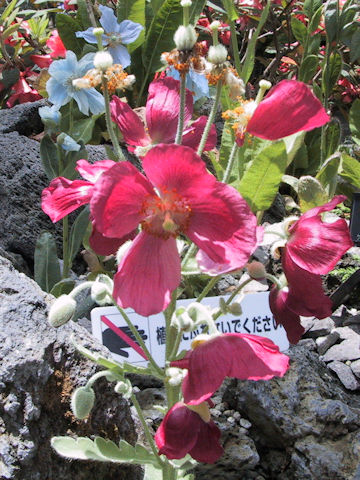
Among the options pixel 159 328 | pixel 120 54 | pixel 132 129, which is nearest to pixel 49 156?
pixel 120 54

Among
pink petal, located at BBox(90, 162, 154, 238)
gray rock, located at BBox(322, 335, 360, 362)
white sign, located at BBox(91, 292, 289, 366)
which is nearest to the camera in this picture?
pink petal, located at BBox(90, 162, 154, 238)

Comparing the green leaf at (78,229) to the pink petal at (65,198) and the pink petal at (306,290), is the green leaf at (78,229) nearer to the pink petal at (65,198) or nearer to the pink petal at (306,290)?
the pink petal at (65,198)

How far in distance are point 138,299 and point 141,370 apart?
0.22 m

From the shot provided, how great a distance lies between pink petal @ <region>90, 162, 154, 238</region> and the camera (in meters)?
0.74

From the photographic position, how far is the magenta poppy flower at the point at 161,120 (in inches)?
38.1

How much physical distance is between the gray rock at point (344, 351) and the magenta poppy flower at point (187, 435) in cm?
96

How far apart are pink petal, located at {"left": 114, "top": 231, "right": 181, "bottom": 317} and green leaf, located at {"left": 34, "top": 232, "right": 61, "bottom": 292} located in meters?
0.85

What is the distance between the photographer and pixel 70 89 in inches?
66.2

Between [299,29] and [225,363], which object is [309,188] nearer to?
[225,363]

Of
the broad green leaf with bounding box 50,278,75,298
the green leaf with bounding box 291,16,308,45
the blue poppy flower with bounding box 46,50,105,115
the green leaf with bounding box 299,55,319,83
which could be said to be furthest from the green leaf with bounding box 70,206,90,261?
the green leaf with bounding box 291,16,308,45

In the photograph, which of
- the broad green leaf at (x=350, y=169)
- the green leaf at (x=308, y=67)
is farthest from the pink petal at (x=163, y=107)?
the green leaf at (x=308, y=67)

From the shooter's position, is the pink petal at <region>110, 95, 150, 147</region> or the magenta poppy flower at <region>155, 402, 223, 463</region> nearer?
the magenta poppy flower at <region>155, 402, 223, 463</region>

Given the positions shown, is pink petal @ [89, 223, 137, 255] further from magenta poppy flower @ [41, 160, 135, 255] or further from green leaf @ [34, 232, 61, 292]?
green leaf @ [34, 232, 61, 292]

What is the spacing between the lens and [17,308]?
109 cm
